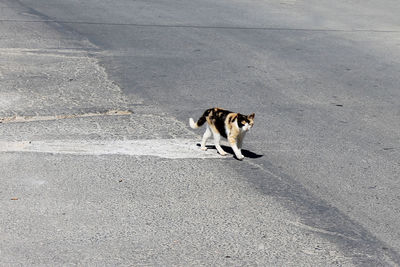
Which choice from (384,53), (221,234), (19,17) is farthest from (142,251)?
(19,17)

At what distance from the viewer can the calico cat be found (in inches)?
273

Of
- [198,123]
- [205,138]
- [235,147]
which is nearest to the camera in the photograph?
[235,147]

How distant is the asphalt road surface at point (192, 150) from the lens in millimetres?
5180

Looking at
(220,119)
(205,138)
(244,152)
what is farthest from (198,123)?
(244,152)

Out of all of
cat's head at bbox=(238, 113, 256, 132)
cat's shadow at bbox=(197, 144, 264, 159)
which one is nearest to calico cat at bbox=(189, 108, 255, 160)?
cat's head at bbox=(238, 113, 256, 132)

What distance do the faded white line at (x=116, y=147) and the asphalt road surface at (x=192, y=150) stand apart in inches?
0.9

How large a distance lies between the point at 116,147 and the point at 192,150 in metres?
0.79

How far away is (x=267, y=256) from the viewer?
195 inches

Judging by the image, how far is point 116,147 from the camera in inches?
291

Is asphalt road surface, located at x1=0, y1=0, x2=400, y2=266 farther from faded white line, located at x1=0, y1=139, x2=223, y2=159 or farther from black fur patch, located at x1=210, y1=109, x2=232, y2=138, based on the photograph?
black fur patch, located at x1=210, y1=109, x2=232, y2=138

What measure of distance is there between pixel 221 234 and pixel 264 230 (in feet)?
1.13

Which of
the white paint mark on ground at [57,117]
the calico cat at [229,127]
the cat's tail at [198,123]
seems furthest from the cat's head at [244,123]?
the white paint mark on ground at [57,117]

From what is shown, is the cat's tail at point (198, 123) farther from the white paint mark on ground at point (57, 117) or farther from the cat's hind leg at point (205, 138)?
the white paint mark on ground at point (57, 117)

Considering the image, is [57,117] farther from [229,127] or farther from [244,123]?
[244,123]
